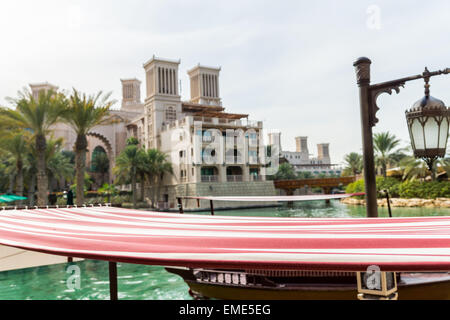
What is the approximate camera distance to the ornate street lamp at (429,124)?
10.2 ft

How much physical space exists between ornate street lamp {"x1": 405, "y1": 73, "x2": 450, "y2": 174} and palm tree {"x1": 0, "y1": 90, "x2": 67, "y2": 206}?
66.0ft

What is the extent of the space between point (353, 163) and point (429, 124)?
59.6m

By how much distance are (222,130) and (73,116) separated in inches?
955

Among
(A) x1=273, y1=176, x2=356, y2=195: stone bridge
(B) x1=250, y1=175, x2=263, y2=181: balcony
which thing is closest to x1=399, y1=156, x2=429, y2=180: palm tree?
(A) x1=273, y1=176, x2=356, y2=195: stone bridge

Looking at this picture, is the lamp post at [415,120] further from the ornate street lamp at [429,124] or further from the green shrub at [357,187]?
the green shrub at [357,187]

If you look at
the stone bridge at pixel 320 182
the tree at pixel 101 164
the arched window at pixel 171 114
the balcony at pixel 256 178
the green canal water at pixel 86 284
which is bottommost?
the green canal water at pixel 86 284

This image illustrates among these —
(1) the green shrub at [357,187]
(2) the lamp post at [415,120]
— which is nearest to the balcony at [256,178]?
(1) the green shrub at [357,187]

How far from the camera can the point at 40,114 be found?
19844mm

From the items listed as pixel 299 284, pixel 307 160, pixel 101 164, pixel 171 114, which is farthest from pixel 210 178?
pixel 307 160

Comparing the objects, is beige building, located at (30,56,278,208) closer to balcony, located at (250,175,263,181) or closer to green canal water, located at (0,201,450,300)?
balcony, located at (250,175,263,181)

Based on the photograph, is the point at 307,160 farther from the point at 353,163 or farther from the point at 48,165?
the point at 48,165

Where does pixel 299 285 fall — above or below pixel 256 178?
below
